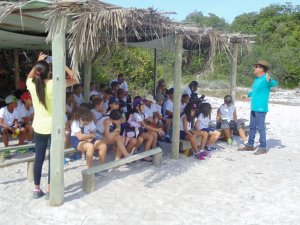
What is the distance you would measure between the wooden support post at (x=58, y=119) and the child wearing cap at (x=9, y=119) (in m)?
2.52

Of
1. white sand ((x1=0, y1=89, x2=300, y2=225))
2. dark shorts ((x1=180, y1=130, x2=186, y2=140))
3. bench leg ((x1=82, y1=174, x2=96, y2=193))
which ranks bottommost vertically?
white sand ((x1=0, y1=89, x2=300, y2=225))

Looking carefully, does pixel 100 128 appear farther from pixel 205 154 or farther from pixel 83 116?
pixel 205 154

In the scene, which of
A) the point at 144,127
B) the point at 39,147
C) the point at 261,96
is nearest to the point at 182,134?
the point at 144,127

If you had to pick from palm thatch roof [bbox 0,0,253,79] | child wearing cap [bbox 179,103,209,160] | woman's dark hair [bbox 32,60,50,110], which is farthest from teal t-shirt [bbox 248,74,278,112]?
woman's dark hair [bbox 32,60,50,110]

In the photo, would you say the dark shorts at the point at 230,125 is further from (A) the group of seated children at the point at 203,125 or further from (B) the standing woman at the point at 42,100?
(B) the standing woman at the point at 42,100

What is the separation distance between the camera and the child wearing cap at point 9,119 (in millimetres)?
6301

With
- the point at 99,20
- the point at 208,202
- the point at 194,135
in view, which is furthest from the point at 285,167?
the point at 99,20

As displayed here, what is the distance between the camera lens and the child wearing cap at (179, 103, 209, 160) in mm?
6709

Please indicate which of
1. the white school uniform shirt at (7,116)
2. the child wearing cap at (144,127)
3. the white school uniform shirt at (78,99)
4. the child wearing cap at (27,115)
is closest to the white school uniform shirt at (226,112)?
the child wearing cap at (144,127)

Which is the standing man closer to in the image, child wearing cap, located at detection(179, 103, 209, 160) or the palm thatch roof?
child wearing cap, located at detection(179, 103, 209, 160)

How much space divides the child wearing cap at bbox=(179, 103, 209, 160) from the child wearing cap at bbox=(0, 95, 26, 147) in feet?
9.56

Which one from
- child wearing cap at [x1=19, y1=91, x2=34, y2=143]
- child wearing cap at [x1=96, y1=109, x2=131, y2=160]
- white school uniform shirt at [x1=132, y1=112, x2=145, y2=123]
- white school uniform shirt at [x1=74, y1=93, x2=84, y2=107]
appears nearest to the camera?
child wearing cap at [x1=96, y1=109, x2=131, y2=160]

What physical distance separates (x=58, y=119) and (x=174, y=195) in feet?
6.09

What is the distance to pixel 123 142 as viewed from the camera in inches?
222
